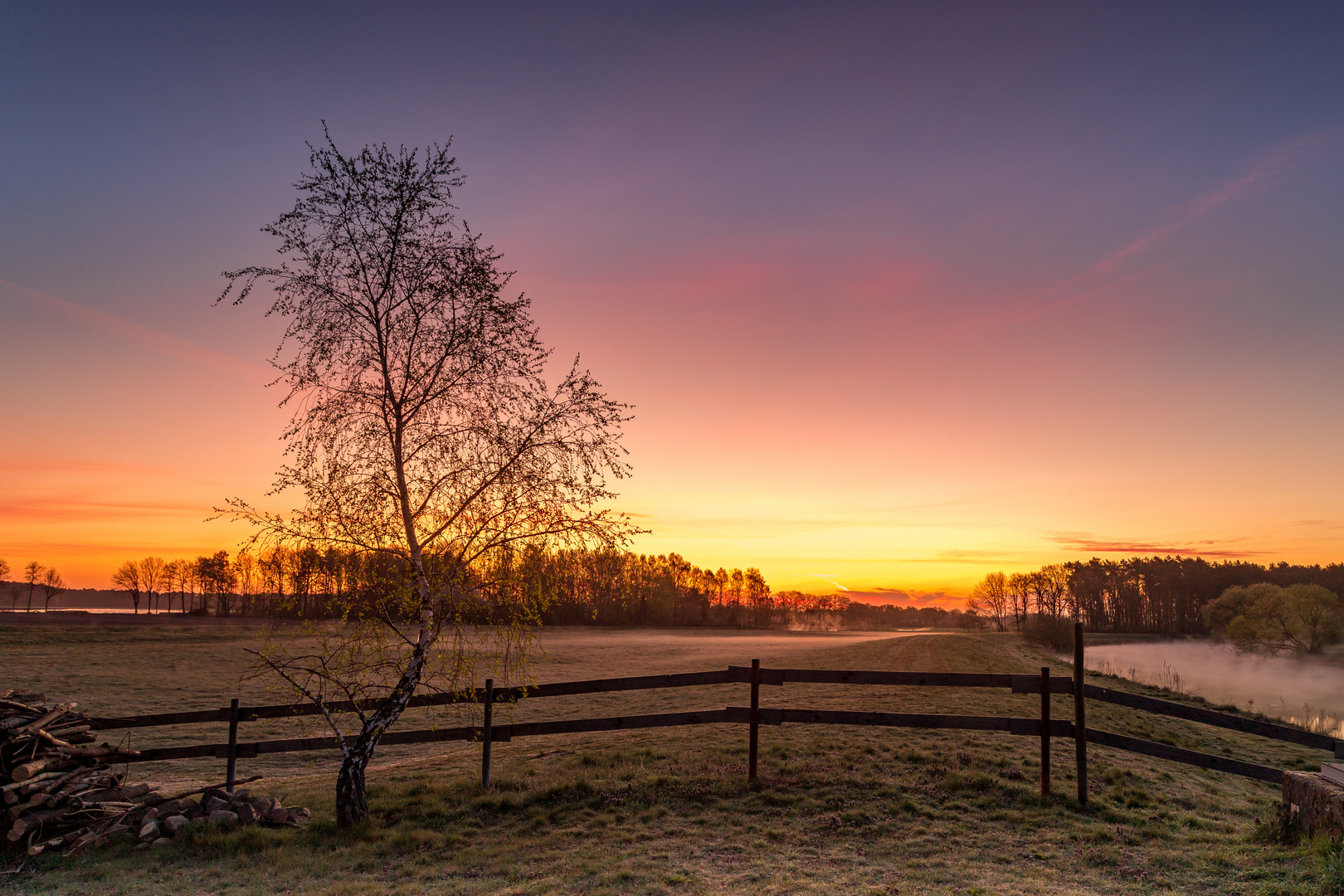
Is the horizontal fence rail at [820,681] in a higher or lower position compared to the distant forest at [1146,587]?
higher

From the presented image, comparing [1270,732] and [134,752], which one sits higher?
[1270,732]

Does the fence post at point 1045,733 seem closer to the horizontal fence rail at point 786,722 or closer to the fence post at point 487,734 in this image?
the horizontal fence rail at point 786,722

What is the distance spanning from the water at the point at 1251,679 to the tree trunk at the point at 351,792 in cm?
3713

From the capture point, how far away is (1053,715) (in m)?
18.9

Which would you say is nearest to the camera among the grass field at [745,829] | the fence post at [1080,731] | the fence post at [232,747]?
the grass field at [745,829]

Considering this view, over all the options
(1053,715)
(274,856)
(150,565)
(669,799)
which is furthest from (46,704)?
(150,565)

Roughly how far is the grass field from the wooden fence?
0.73 m

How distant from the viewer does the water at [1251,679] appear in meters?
35.5

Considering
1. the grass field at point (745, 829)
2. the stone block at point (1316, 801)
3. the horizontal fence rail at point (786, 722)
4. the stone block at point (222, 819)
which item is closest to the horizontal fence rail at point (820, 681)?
the horizontal fence rail at point (786, 722)

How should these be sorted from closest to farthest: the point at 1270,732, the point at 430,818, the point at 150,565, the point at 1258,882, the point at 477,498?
the point at 1258,882 < the point at 1270,732 < the point at 430,818 < the point at 477,498 < the point at 150,565

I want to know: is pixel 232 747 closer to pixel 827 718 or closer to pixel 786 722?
pixel 786 722

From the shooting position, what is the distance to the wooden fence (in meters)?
9.04

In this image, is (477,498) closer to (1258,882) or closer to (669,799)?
(669,799)

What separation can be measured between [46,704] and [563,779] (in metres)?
8.43
